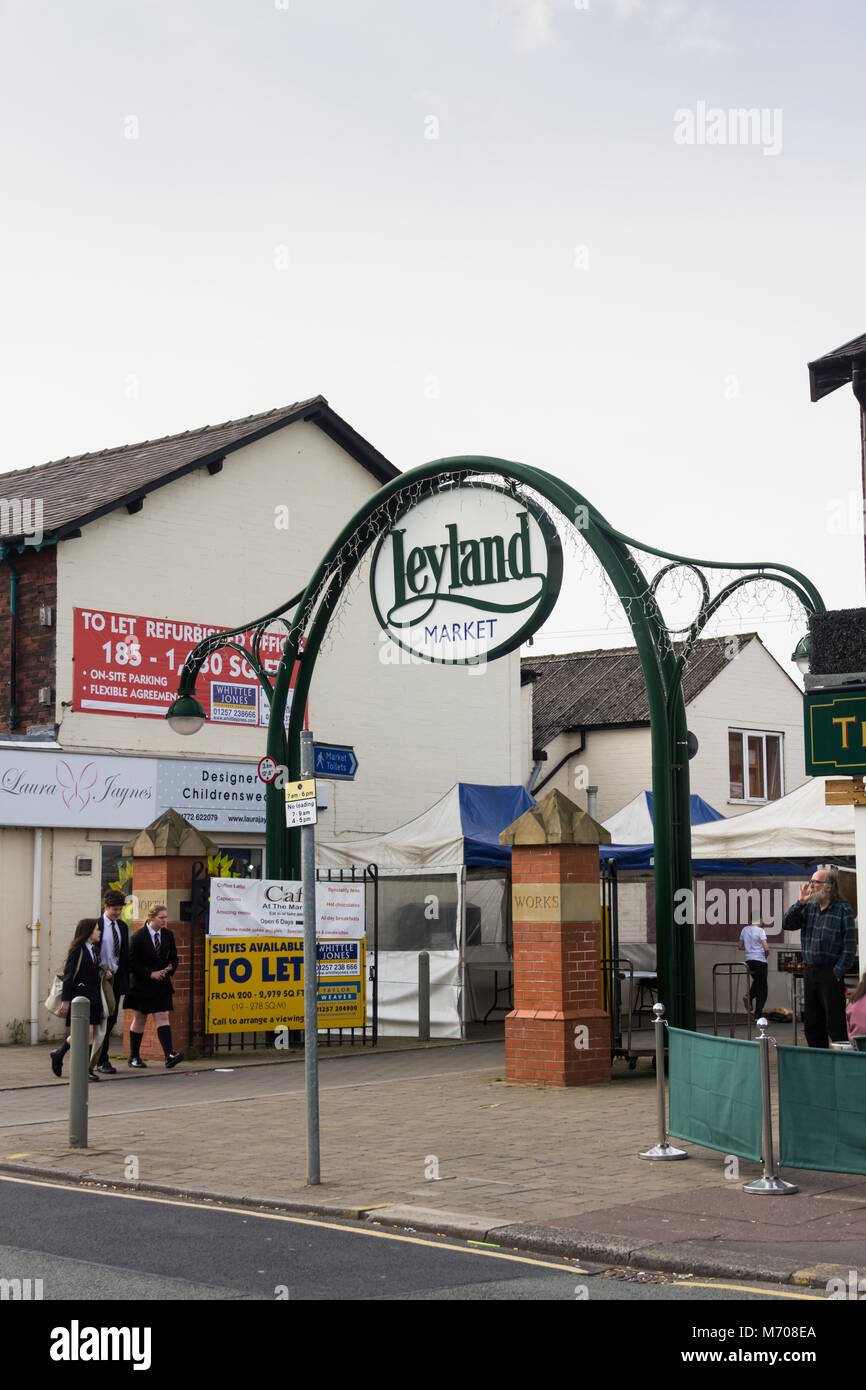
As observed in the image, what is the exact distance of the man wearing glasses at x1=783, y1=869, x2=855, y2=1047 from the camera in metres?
12.4

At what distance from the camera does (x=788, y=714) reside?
Result: 1297 inches

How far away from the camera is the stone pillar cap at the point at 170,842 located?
17.3m

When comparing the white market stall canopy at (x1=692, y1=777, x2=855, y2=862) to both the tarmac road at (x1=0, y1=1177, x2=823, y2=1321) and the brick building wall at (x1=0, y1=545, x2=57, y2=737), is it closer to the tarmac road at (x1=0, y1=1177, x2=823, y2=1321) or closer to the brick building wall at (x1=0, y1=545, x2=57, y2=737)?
the brick building wall at (x1=0, y1=545, x2=57, y2=737)

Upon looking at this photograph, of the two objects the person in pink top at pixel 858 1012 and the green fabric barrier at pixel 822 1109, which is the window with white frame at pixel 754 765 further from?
the green fabric barrier at pixel 822 1109

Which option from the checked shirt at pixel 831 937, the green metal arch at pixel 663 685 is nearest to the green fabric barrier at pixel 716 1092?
the checked shirt at pixel 831 937

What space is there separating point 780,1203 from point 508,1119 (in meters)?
3.69

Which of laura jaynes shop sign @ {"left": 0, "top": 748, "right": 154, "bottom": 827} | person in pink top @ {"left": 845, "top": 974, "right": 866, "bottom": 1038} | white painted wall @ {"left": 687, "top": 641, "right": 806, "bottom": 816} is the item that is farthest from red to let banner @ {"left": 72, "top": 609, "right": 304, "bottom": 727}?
person in pink top @ {"left": 845, "top": 974, "right": 866, "bottom": 1038}

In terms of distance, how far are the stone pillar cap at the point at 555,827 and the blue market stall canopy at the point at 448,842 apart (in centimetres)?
422

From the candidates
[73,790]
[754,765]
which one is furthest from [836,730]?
[754,765]

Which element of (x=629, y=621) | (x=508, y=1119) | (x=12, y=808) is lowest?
(x=508, y=1119)

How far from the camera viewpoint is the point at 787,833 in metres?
17.3

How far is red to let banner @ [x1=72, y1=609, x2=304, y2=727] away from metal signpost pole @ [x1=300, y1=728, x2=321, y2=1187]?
10427 mm
